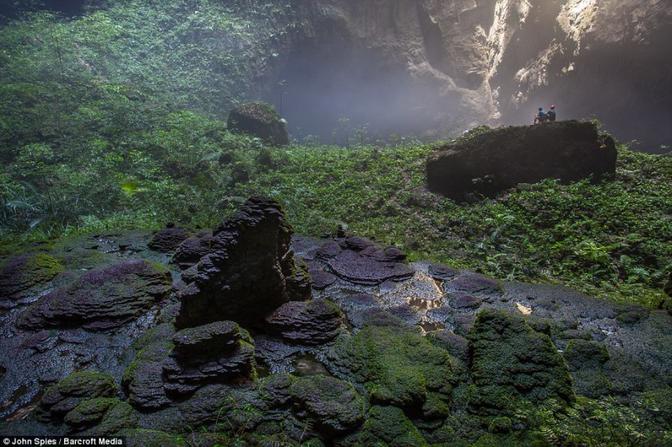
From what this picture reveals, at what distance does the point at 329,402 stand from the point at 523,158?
34.7 ft

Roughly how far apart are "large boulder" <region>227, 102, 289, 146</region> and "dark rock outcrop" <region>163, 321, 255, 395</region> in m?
16.3

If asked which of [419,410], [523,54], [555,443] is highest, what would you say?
[523,54]

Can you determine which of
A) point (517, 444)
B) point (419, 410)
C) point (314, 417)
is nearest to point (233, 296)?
point (314, 417)

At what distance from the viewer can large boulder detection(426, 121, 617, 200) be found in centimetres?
1154

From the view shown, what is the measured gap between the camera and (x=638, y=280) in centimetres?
787

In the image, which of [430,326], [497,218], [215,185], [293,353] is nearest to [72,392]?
[293,353]

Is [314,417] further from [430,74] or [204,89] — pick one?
[430,74]

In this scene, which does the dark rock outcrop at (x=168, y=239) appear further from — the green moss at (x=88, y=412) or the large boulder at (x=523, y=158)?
the large boulder at (x=523, y=158)

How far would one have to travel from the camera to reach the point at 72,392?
14.3 feet

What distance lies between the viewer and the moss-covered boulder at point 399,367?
174 inches

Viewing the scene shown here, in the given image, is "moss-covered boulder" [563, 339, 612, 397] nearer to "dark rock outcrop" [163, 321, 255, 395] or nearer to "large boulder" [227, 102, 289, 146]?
"dark rock outcrop" [163, 321, 255, 395]

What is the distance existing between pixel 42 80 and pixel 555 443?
25.0 metres

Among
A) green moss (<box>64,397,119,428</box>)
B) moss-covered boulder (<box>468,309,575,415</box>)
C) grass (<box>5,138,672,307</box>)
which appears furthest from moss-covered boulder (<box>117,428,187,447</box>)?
grass (<box>5,138,672,307</box>)

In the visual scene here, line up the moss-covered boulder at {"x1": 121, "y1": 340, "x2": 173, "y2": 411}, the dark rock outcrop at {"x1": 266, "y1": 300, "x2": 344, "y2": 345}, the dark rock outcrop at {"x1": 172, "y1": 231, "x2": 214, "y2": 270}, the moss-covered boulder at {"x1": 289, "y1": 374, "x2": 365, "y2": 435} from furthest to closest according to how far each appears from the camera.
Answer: the dark rock outcrop at {"x1": 172, "y1": 231, "x2": 214, "y2": 270}, the dark rock outcrop at {"x1": 266, "y1": 300, "x2": 344, "y2": 345}, the moss-covered boulder at {"x1": 121, "y1": 340, "x2": 173, "y2": 411}, the moss-covered boulder at {"x1": 289, "y1": 374, "x2": 365, "y2": 435}
